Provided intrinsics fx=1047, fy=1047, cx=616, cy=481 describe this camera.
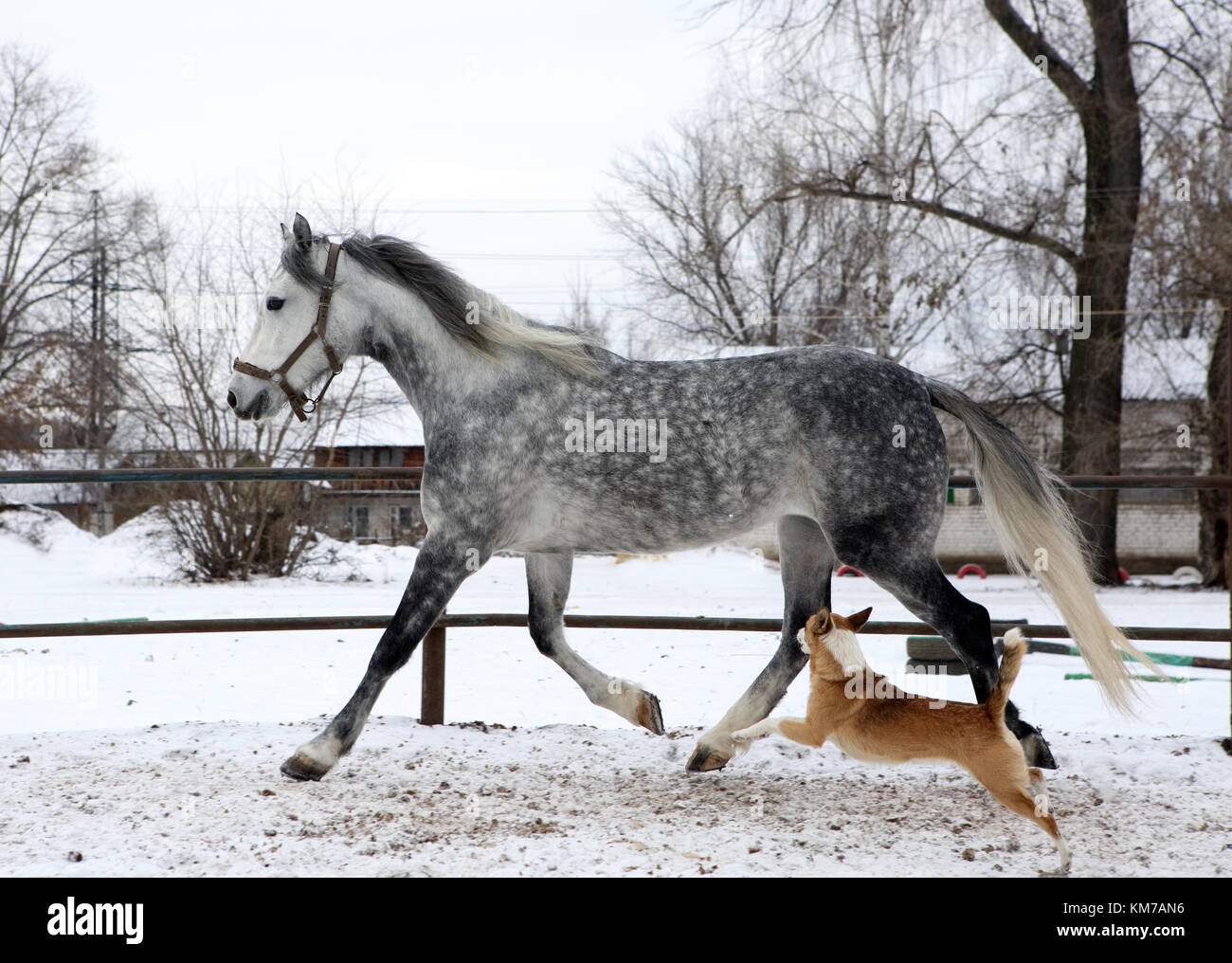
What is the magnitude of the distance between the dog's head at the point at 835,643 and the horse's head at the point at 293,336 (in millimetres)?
1618

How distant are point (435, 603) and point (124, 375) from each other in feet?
30.2

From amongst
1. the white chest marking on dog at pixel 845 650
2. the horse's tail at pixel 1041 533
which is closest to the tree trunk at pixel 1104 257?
the horse's tail at pixel 1041 533

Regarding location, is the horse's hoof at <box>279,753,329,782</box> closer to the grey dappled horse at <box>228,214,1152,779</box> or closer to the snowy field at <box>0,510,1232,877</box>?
the grey dappled horse at <box>228,214,1152,779</box>

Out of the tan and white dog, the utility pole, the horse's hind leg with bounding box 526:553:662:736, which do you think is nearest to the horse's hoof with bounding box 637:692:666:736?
the horse's hind leg with bounding box 526:553:662:736

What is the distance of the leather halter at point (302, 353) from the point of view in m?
3.04

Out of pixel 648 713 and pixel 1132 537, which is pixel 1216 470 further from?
pixel 648 713

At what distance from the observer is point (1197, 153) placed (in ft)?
40.0

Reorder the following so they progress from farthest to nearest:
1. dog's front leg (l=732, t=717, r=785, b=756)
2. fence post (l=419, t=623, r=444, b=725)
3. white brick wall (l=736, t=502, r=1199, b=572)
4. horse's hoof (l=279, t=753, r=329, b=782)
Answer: white brick wall (l=736, t=502, r=1199, b=572)
fence post (l=419, t=623, r=444, b=725)
dog's front leg (l=732, t=717, r=785, b=756)
horse's hoof (l=279, t=753, r=329, b=782)

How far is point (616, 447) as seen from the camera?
3150mm

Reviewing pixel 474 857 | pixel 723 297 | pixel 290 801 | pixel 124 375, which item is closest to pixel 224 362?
pixel 124 375

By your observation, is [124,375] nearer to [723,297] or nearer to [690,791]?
[690,791]

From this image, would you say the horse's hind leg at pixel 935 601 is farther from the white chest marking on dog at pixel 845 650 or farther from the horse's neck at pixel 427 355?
the horse's neck at pixel 427 355

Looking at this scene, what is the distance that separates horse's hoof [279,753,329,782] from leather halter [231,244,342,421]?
3.18 feet

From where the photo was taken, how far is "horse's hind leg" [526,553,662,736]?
349cm
